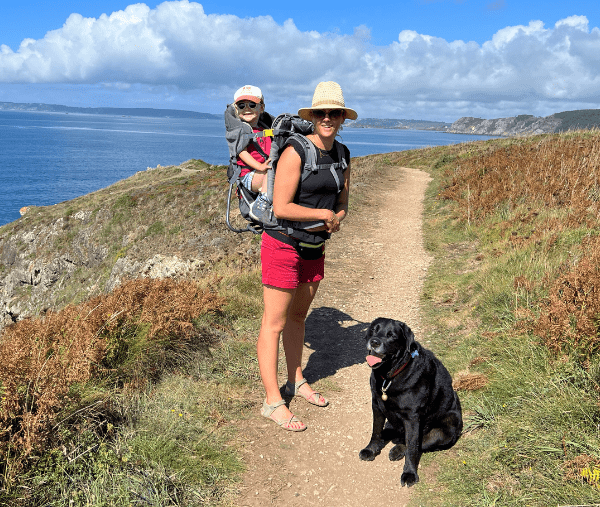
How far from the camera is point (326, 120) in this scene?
11.1 feet

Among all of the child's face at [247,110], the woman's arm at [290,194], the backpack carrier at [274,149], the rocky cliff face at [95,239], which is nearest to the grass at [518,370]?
the woman's arm at [290,194]

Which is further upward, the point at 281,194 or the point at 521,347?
the point at 281,194

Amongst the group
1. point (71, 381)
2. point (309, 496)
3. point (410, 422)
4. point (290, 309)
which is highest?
point (290, 309)

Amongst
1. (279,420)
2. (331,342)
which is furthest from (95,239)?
(279,420)

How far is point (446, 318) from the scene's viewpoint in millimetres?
6406

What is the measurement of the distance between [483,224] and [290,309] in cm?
809

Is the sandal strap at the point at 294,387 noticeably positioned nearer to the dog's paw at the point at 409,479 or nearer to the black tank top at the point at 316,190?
the dog's paw at the point at 409,479

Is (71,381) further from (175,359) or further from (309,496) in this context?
(309,496)

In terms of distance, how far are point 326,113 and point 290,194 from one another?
27.3 inches

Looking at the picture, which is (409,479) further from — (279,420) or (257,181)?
(257,181)

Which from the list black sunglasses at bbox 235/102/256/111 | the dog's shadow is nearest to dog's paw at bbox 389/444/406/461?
the dog's shadow

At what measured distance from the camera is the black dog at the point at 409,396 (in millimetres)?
3338

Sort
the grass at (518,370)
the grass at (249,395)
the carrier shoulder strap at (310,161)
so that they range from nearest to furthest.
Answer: the grass at (249,395), the grass at (518,370), the carrier shoulder strap at (310,161)

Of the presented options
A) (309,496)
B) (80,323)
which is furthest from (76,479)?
(80,323)
